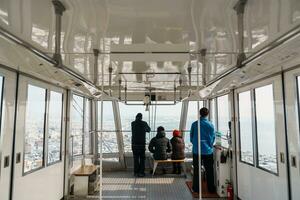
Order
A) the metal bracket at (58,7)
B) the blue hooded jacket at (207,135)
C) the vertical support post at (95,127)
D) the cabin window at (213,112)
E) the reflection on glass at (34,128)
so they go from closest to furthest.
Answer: the metal bracket at (58,7) < the reflection on glass at (34,128) < the blue hooded jacket at (207,135) < the cabin window at (213,112) < the vertical support post at (95,127)

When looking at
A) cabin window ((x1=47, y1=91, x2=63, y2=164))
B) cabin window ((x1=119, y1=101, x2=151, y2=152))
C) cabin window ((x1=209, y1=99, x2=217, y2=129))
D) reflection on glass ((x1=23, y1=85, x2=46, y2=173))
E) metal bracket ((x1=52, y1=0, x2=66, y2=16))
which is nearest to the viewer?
metal bracket ((x1=52, y1=0, x2=66, y2=16))

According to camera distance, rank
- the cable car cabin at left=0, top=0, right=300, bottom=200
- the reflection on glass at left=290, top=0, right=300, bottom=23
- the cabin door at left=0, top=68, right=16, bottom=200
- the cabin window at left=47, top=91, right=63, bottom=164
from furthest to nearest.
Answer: the cabin window at left=47, top=91, right=63, bottom=164
the cabin door at left=0, top=68, right=16, bottom=200
the cable car cabin at left=0, top=0, right=300, bottom=200
the reflection on glass at left=290, top=0, right=300, bottom=23

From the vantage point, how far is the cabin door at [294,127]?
110 inches

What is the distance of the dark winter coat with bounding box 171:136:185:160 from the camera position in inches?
240

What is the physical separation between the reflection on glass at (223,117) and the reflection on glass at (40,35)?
161 inches

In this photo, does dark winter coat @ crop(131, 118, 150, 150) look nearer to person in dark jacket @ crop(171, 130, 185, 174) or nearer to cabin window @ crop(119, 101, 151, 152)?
person in dark jacket @ crop(171, 130, 185, 174)

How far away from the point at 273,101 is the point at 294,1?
2.28 meters

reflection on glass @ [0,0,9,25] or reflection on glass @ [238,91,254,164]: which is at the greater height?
reflection on glass @ [0,0,9,25]

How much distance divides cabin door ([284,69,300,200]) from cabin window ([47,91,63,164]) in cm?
337

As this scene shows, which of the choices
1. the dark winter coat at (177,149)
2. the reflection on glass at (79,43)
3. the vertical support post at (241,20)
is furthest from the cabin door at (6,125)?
the dark winter coat at (177,149)

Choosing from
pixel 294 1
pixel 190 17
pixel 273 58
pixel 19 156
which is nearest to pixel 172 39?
pixel 190 17

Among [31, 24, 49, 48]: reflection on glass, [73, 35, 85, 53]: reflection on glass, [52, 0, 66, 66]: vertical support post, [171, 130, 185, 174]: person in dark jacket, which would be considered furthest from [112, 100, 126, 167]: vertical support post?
[52, 0, 66, 66]: vertical support post

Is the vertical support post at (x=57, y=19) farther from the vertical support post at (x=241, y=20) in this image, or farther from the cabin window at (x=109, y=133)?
the cabin window at (x=109, y=133)

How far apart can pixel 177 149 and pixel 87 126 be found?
7.73 ft
